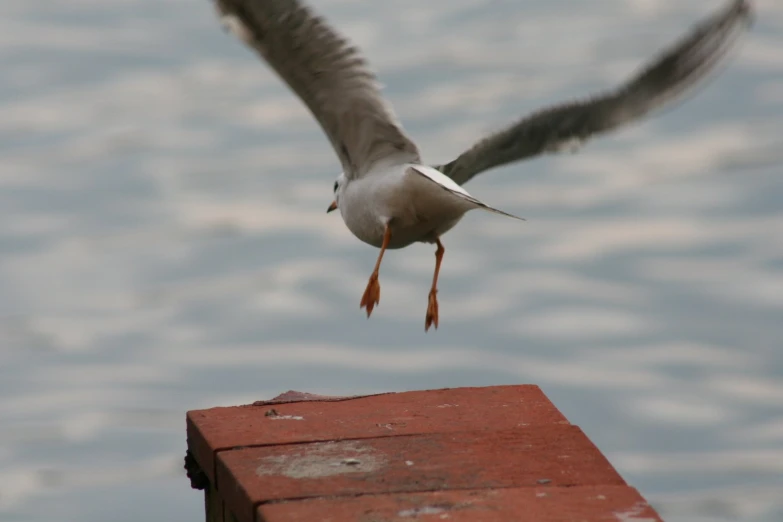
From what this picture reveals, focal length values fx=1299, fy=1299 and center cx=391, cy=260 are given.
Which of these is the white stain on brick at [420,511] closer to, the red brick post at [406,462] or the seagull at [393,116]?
the red brick post at [406,462]

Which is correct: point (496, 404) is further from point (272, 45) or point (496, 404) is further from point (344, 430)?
point (272, 45)

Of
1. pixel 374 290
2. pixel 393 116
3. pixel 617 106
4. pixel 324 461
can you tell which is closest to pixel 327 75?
pixel 393 116

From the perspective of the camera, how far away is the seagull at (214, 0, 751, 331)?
4852 millimetres

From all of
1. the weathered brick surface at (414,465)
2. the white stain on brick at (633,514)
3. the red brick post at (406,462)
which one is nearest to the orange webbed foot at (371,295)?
the red brick post at (406,462)

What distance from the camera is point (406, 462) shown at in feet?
10.2

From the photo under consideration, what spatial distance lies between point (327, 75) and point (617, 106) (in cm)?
128

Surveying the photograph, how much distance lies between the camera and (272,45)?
4.86 metres

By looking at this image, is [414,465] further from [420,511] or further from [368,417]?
[368,417]

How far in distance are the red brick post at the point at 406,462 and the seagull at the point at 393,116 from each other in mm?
1326

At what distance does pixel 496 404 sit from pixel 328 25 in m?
1.86

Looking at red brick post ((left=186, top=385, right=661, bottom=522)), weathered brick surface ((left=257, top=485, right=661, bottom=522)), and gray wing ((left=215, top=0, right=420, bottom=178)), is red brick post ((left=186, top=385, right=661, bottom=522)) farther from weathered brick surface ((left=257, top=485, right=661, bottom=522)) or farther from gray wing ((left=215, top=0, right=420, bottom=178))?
gray wing ((left=215, top=0, right=420, bottom=178))

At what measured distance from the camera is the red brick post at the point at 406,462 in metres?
2.76

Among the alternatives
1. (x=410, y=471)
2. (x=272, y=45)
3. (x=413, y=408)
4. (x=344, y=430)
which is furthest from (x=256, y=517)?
(x=272, y=45)

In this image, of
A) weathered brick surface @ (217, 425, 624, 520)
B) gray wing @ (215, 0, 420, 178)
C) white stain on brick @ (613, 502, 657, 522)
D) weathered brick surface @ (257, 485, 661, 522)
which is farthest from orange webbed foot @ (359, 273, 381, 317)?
white stain on brick @ (613, 502, 657, 522)
